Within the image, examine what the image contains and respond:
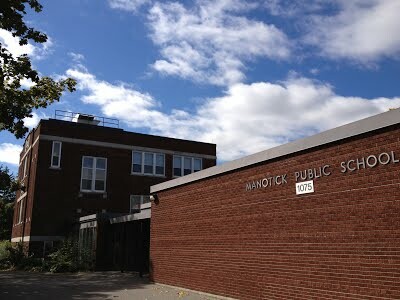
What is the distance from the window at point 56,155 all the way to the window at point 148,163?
5.46 metres

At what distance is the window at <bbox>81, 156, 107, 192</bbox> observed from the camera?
32.3 meters

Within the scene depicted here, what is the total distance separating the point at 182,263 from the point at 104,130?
763 inches

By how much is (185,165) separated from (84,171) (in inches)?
314

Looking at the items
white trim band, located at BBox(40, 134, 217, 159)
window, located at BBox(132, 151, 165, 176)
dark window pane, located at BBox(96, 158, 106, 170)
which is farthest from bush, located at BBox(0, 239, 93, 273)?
window, located at BBox(132, 151, 165, 176)

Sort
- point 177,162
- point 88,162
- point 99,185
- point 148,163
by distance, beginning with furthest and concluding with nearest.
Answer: point 177,162, point 148,163, point 88,162, point 99,185

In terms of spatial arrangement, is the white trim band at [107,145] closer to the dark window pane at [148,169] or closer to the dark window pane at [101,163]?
the dark window pane at [101,163]

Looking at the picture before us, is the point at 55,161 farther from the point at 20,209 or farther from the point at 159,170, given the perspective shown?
the point at 159,170

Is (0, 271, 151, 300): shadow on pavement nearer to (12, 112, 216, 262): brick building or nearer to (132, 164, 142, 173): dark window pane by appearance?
(12, 112, 216, 262): brick building

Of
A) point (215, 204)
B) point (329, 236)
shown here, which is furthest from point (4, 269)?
point (329, 236)

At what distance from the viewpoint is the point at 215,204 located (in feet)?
47.1

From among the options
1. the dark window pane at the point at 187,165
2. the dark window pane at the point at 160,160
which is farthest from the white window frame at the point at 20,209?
the dark window pane at the point at 187,165

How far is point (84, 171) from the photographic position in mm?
32406

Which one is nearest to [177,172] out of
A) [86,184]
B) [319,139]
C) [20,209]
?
[86,184]

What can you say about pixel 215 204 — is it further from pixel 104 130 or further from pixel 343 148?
pixel 104 130
